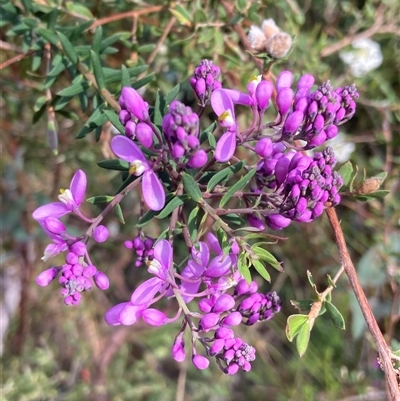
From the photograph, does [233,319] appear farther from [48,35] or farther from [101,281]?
[48,35]

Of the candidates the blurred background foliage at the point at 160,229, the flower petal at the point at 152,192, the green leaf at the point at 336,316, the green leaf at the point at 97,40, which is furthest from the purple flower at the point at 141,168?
the blurred background foliage at the point at 160,229

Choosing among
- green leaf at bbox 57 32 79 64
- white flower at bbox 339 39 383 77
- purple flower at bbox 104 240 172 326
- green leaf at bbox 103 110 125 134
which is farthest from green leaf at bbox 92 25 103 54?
white flower at bbox 339 39 383 77

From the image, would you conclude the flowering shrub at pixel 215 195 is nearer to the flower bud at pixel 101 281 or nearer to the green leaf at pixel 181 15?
the flower bud at pixel 101 281

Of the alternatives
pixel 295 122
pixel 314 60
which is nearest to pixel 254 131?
pixel 295 122

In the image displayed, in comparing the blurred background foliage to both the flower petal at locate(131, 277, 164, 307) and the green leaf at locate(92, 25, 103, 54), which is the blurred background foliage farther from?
the flower petal at locate(131, 277, 164, 307)

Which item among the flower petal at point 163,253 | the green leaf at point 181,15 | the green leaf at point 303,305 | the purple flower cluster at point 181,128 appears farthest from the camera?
the green leaf at point 181,15

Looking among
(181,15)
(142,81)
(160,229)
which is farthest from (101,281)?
(160,229)

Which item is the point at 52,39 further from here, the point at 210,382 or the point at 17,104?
the point at 210,382
